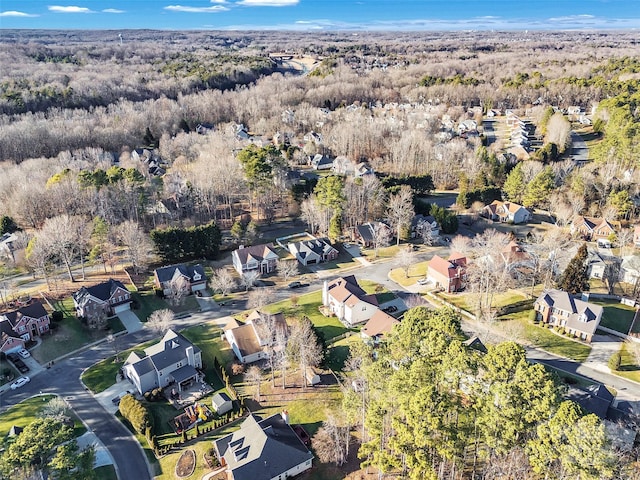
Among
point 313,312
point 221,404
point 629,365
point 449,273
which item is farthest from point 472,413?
point 449,273

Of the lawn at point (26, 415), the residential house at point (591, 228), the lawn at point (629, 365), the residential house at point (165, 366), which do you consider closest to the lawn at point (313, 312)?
the residential house at point (165, 366)

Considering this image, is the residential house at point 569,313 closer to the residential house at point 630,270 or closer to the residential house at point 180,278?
the residential house at point 630,270

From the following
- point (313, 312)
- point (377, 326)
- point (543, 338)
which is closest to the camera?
point (377, 326)

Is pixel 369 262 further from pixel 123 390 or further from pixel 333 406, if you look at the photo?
pixel 123 390

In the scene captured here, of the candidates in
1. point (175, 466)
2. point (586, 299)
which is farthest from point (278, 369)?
point (586, 299)

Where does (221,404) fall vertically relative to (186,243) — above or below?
below

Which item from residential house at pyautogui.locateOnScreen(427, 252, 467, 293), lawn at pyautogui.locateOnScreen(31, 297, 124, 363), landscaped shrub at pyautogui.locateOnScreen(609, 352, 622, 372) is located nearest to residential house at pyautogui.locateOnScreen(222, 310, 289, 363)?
lawn at pyautogui.locateOnScreen(31, 297, 124, 363)

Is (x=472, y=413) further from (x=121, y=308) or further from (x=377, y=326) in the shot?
(x=121, y=308)
